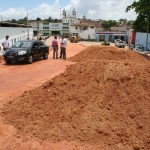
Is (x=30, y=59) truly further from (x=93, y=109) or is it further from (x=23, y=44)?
(x=93, y=109)

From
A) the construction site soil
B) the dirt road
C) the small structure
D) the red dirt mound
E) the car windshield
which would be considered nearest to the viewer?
the dirt road

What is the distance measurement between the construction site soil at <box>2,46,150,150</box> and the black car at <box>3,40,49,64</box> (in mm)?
9411

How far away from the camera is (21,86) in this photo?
13.4 meters

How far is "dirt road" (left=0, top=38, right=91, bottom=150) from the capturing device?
24.4 feet

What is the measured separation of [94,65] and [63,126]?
12.9 feet

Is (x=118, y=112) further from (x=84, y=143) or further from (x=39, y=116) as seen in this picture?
(x=39, y=116)

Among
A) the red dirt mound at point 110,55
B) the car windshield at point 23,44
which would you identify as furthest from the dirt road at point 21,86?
the red dirt mound at point 110,55

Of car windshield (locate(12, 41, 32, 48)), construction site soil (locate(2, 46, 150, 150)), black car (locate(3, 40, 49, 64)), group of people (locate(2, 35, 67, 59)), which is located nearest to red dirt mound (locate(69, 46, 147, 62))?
group of people (locate(2, 35, 67, 59))

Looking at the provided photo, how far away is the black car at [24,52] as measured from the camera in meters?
20.1

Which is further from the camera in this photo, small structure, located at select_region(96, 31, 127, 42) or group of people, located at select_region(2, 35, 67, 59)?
small structure, located at select_region(96, 31, 127, 42)

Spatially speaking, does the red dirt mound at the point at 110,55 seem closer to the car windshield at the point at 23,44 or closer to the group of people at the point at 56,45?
the group of people at the point at 56,45

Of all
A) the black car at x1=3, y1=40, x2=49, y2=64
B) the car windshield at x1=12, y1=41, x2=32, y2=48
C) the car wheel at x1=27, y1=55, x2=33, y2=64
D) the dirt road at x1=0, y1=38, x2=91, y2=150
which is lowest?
the dirt road at x1=0, y1=38, x2=91, y2=150

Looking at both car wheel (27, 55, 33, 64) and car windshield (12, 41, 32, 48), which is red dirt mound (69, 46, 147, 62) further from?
car windshield (12, 41, 32, 48)

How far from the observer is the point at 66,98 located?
9.40 meters
